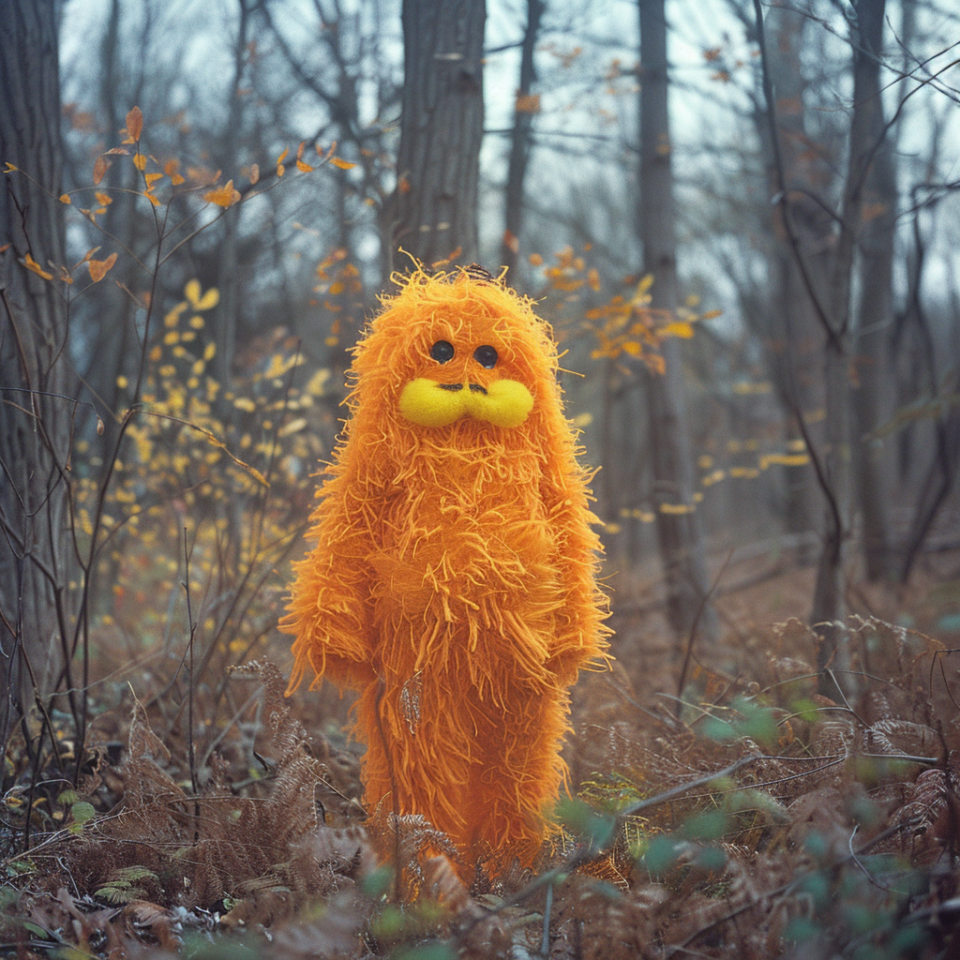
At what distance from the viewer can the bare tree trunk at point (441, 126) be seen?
2910mm

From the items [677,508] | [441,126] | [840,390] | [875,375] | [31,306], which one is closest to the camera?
[31,306]

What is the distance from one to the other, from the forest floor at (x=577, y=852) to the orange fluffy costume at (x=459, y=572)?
0.18m

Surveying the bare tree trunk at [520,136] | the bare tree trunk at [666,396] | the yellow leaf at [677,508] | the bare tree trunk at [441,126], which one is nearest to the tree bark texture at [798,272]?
the bare tree trunk at [666,396]

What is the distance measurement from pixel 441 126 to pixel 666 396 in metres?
2.69

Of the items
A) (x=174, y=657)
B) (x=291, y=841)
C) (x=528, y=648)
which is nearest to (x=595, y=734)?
(x=528, y=648)

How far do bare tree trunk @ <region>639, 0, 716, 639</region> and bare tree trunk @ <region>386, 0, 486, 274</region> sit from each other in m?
2.10

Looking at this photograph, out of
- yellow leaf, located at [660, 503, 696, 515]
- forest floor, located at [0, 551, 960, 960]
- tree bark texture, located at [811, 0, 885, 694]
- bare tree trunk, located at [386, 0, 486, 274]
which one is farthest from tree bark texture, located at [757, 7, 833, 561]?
forest floor, located at [0, 551, 960, 960]

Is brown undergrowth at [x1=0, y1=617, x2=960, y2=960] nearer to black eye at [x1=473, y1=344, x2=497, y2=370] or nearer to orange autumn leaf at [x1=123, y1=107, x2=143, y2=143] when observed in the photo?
black eye at [x1=473, y1=344, x2=497, y2=370]

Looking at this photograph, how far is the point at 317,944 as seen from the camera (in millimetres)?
1232

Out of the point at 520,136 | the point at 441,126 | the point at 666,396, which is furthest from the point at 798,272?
the point at 441,126

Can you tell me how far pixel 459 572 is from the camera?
1892 millimetres

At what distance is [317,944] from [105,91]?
7.09 m

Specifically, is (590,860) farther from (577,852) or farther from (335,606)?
(335,606)

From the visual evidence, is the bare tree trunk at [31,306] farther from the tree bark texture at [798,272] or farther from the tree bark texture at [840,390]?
the tree bark texture at [798,272]
